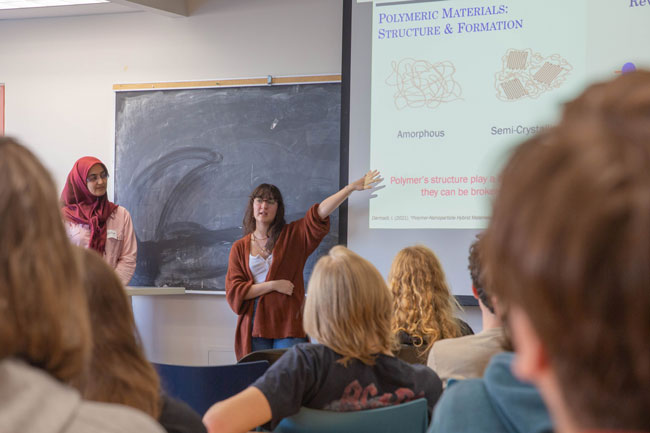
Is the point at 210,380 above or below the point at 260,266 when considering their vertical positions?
below

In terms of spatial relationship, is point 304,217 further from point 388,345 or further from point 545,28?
point 388,345

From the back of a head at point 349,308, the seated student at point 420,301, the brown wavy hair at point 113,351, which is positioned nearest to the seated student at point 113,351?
the brown wavy hair at point 113,351

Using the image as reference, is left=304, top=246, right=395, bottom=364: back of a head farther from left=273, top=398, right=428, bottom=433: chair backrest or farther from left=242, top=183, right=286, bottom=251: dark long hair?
left=242, top=183, right=286, bottom=251: dark long hair

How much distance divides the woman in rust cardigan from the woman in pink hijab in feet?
2.79

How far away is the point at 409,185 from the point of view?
3951 mm

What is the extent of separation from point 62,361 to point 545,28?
3560 millimetres

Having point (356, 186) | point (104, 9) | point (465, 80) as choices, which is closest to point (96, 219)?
A: point (104, 9)

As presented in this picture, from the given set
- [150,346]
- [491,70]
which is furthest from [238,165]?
[491,70]

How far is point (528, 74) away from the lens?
3.75 metres

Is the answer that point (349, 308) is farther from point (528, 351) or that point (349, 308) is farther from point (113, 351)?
point (528, 351)

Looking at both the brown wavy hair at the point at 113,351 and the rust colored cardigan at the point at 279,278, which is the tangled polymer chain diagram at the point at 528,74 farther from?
the brown wavy hair at the point at 113,351

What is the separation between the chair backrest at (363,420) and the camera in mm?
1591

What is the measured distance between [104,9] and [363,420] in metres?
4.29

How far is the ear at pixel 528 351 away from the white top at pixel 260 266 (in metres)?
3.85
